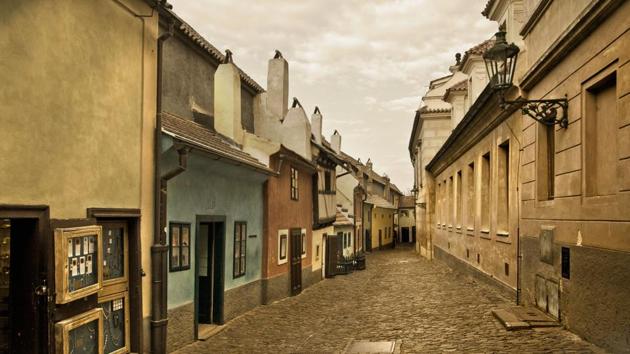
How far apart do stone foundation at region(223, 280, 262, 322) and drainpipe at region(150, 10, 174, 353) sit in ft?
11.8

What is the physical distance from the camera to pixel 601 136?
777cm

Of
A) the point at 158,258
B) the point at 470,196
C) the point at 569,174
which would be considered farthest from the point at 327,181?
the point at 569,174

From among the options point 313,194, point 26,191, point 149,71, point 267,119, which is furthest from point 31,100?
point 313,194

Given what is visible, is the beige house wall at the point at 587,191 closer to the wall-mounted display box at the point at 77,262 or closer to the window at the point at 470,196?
the wall-mounted display box at the point at 77,262

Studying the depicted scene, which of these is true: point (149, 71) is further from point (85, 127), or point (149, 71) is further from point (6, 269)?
point (6, 269)

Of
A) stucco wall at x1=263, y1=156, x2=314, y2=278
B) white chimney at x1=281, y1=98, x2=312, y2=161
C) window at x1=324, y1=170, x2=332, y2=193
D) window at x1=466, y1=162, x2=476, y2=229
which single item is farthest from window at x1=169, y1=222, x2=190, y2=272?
window at x1=324, y1=170, x2=332, y2=193

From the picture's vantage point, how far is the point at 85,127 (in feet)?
23.1

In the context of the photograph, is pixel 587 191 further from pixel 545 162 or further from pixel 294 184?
pixel 294 184

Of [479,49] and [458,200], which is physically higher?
[479,49]

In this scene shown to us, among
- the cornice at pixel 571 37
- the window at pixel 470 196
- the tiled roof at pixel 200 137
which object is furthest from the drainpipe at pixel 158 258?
the window at pixel 470 196

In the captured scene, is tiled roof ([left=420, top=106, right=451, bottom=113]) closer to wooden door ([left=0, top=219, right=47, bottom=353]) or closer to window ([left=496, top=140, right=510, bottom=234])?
window ([left=496, top=140, right=510, bottom=234])

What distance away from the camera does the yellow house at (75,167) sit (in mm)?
5875

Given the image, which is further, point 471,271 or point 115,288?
point 471,271

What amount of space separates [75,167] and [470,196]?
1579cm
